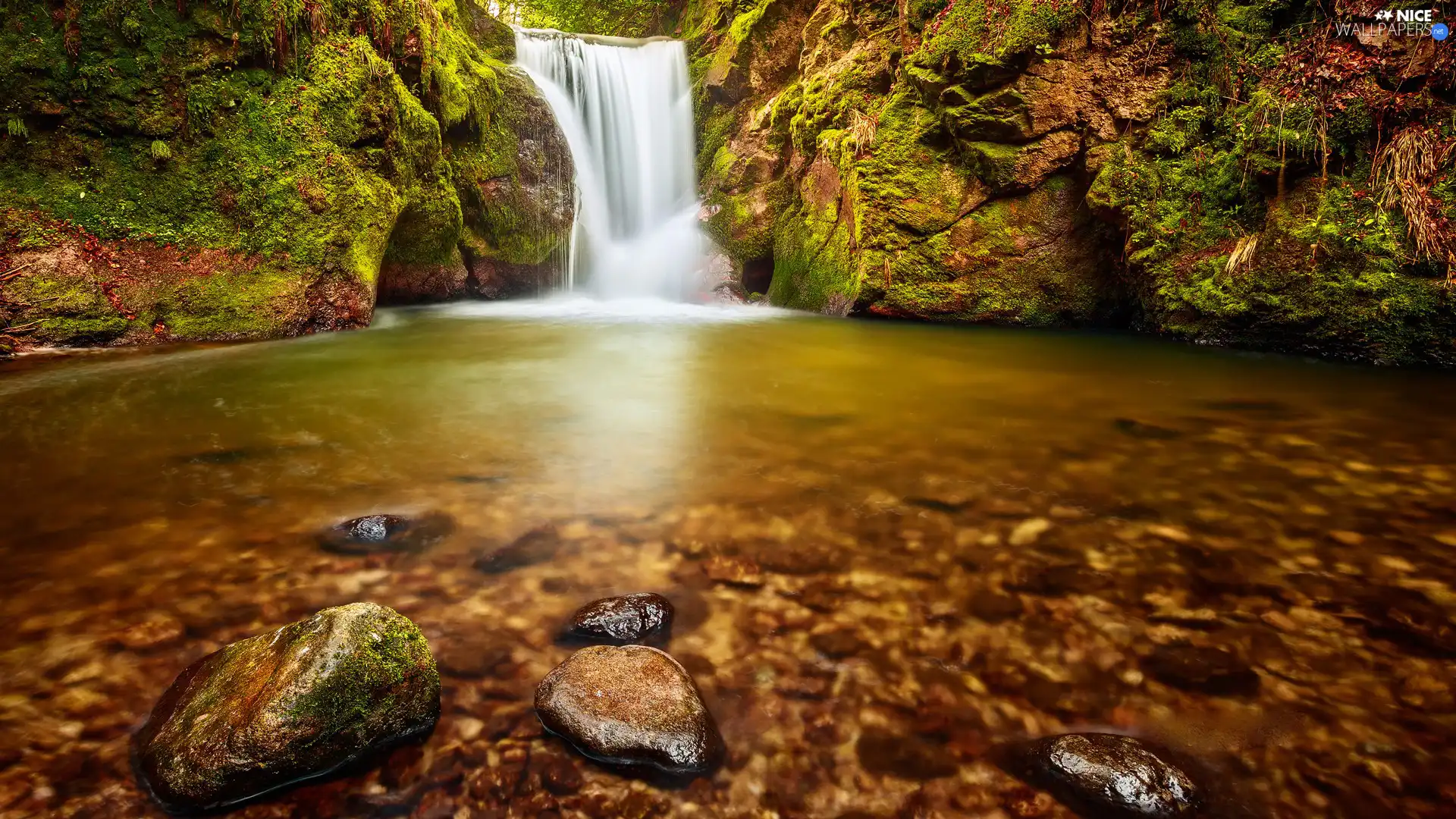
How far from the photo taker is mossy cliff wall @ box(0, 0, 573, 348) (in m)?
7.11

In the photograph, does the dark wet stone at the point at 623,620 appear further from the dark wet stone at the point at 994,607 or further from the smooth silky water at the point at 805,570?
the dark wet stone at the point at 994,607

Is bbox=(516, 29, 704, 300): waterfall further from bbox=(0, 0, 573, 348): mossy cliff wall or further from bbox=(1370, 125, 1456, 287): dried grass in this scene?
bbox=(1370, 125, 1456, 287): dried grass

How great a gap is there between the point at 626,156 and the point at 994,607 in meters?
14.3

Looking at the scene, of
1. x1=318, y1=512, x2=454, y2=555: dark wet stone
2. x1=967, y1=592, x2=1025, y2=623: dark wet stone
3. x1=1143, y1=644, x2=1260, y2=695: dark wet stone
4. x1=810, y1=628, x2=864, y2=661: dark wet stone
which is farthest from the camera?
x1=318, y1=512, x2=454, y2=555: dark wet stone

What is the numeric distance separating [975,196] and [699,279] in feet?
18.4

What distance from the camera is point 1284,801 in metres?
1.60

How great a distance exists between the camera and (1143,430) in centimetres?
444

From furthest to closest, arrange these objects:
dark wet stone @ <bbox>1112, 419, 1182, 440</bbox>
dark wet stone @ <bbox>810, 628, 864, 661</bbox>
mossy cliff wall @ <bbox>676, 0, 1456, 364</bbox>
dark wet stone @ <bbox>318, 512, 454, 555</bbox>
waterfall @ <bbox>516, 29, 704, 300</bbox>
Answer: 1. waterfall @ <bbox>516, 29, 704, 300</bbox>
2. mossy cliff wall @ <bbox>676, 0, 1456, 364</bbox>
3. dark wet stone @ <bbox>1112, 419, 1182, 440</bbox>
4. dark wet stone @ <bbox>318, 512, 454, 555</bbox>
5. dark wet stone @ <bbox>810, 628, 864, 661</bbox>

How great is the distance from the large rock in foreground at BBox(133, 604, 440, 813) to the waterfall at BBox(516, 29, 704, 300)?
11.8 m

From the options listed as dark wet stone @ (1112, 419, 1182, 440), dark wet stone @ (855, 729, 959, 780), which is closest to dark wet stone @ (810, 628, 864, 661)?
dark wet stone @ (855, 729, 959, 780)

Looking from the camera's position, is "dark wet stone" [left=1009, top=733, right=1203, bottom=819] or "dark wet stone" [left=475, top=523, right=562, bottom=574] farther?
"dark wet stone" [left=475, top=523, right=562, bottom=574]

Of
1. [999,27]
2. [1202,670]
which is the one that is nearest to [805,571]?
[1202,670]

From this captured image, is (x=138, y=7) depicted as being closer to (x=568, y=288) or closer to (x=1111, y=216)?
(x=568, y=288)

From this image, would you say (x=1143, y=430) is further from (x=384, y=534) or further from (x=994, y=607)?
(x=384, y=534)
